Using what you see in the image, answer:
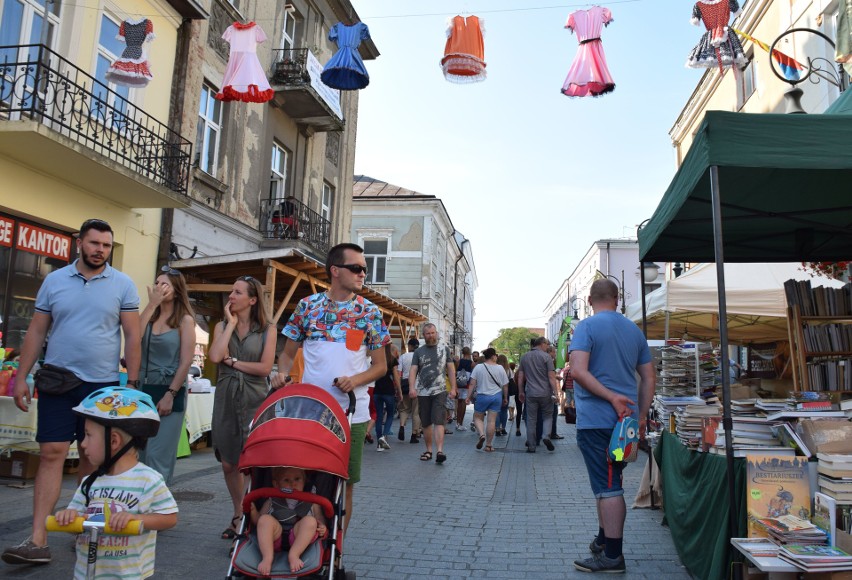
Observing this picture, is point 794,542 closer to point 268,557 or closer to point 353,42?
point 268,557

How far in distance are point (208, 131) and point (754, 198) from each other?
12.5 meters

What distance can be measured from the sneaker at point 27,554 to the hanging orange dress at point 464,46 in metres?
8.42

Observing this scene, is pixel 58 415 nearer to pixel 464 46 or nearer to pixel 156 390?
pixel 156 390

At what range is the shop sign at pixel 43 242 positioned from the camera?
990 centimetres

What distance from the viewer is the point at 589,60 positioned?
9.77m

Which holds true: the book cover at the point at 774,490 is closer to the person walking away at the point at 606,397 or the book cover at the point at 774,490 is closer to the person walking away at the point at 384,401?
the person walking away at the point at 606,397

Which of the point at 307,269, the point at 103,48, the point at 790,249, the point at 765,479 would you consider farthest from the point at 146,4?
the point at 765,479

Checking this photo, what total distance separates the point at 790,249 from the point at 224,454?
6.10 metres

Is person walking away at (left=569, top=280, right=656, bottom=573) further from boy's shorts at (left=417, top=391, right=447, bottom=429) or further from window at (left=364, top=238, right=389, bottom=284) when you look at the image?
window at (left=364, top=238, right=389, bottom=284)

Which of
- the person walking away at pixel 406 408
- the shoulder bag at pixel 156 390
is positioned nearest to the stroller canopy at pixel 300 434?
the shoulder bag at pixel 156 390

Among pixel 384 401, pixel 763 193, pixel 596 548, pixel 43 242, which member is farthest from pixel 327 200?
pixel 596 548

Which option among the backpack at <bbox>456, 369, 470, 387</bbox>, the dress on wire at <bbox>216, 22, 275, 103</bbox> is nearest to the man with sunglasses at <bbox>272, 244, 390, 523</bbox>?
the dress on wire at <bbox>216, 22, 275, 103</bbox>

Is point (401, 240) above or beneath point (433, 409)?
above

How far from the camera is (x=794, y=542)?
3309 mm
